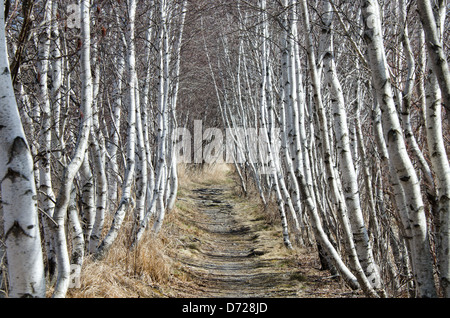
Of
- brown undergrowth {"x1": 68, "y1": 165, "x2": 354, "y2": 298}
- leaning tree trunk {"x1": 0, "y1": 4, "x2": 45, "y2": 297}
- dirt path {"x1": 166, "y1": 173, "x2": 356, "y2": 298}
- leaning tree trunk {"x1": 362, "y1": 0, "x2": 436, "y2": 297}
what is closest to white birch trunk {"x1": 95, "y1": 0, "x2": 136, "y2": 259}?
brown undergrowth {"x1": 68, "y1": 165, "x2": 354, "y2": 298}

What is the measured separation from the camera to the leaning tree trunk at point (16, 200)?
7.24ft

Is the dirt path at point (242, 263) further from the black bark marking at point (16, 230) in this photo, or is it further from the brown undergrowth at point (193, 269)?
the black bark marking at point (16, 230)

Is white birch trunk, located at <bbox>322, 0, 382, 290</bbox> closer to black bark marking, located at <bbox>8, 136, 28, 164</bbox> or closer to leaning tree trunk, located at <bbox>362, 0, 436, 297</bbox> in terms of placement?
leaning tree trunk, located at <bbox>362, 0, 436, 297</bbox>

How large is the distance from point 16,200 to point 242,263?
5727 millimetres

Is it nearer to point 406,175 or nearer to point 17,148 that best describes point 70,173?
point 17,148

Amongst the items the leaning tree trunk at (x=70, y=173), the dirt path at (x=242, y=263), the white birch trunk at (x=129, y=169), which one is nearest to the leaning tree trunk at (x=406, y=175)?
the leaning tree trunk at (x=70, y=173)

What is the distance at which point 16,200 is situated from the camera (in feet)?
7.25

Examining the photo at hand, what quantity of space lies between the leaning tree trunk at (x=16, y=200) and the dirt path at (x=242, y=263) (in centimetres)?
342

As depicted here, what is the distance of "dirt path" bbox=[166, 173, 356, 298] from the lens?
225 inches

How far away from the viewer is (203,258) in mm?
7883

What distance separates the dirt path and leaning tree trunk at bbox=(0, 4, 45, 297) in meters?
3.42
